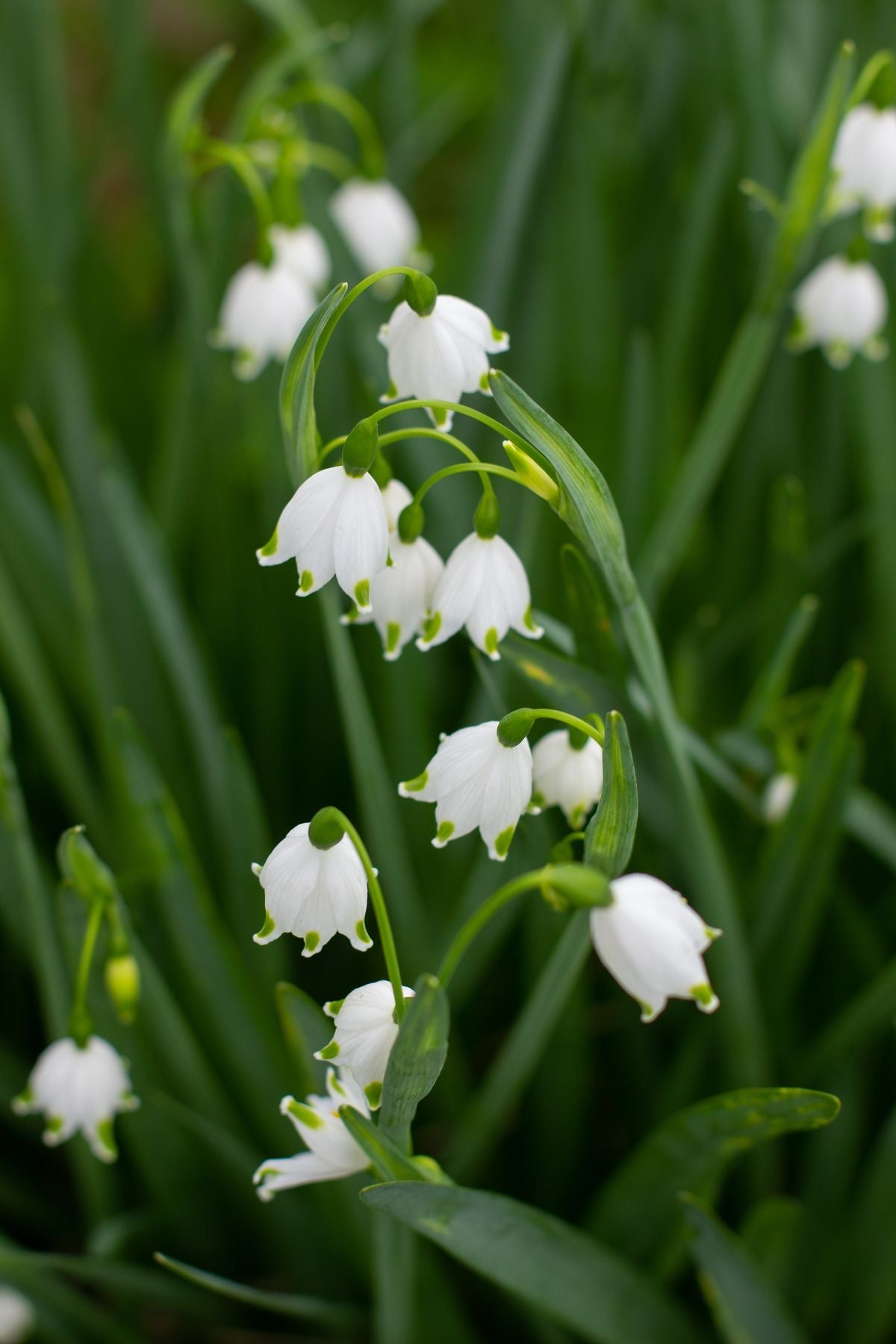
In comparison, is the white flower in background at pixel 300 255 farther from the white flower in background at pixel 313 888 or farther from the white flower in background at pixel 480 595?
the white flower in background at pixel 313 888

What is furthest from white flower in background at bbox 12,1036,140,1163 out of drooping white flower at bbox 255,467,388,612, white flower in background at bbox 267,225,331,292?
white flower in background at bbox 267,225,331,292

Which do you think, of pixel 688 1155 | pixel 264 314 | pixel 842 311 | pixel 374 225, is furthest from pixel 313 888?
pixel 374 225

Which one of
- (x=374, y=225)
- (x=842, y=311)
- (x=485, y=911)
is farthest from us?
(x=374, y=225)

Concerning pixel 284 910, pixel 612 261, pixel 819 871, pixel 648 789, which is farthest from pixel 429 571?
pixel 612 261

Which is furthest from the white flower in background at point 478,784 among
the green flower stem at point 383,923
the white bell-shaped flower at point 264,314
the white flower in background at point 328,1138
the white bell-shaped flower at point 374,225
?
the white bell-shaped flower at point 374,225

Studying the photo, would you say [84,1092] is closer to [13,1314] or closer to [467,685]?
[13,1314]

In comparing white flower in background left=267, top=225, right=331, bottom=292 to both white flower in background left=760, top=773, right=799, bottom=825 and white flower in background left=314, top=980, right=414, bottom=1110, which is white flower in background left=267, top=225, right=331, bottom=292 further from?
white flower in background left=314, top=980, right=414, bottom=1110
